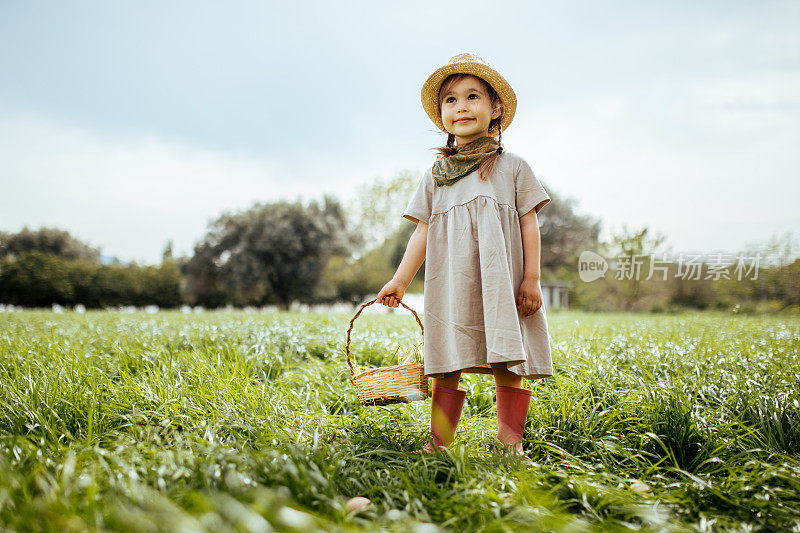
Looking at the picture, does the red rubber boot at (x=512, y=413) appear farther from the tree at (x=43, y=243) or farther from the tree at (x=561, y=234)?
the tree at (x=43, y=243)

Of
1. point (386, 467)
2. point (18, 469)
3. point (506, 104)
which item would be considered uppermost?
point (506, 104)

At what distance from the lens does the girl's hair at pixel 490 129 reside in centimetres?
235

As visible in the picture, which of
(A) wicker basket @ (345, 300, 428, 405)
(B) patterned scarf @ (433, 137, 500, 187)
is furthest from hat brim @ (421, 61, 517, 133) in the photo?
(A) wicker basket @ (345, 300, 428, 405)

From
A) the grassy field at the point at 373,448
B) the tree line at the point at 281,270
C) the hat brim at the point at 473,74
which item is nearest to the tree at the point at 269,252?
the tree line at the point at 281,270

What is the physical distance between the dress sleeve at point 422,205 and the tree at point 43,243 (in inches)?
1439

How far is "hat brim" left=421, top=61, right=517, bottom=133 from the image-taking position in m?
2.39

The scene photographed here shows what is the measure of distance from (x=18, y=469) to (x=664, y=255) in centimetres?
2037

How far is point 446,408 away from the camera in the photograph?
7.55ft

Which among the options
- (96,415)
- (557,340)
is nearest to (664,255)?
(557,340)

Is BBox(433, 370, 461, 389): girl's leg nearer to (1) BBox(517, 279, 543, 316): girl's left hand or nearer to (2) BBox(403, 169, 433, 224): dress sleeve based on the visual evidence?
(1) BBox(517, 279, 543, 316): girl's left hand

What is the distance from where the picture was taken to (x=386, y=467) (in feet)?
6.28

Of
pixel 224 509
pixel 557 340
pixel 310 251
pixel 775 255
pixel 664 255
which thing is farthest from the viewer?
pixel 310 251

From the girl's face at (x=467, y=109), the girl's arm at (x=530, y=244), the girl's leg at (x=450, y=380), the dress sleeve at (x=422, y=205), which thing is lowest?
the girl's leg at (x=450, y=380)

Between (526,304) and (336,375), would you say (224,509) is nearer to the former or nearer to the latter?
(526,304)
